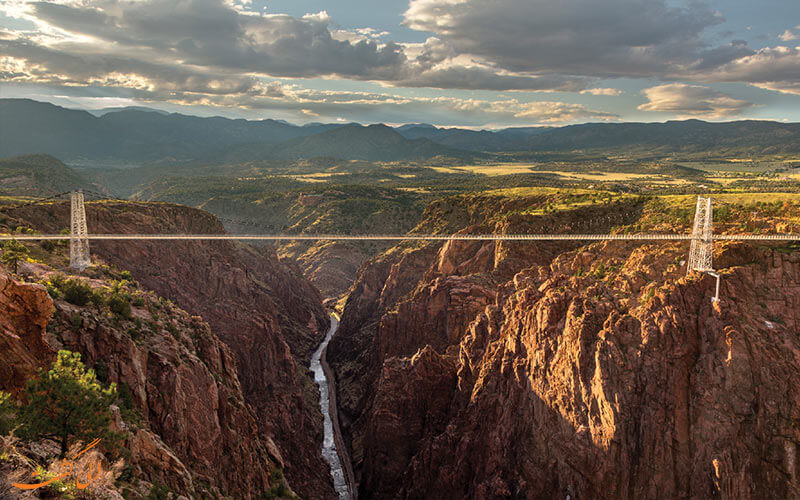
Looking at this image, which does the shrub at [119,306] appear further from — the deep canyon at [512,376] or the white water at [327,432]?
the white water at [327,432]

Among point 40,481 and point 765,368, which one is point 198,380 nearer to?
point 40,481

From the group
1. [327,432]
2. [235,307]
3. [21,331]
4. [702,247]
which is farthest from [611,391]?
[235,307]

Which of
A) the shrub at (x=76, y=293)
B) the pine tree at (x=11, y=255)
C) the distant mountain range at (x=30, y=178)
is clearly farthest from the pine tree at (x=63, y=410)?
the distant mountain range at (x=30, y=178)

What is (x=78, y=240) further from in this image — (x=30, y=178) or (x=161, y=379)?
(x=30, y=178)

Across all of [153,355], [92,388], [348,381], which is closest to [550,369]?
[153,355]

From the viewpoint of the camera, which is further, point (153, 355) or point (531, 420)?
point (531, 420)

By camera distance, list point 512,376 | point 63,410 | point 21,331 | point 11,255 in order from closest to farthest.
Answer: point 63,410, point 21,331, point 11,255, point 512,376
